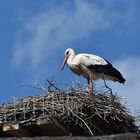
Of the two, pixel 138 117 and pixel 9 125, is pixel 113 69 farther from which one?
pixel 9 125

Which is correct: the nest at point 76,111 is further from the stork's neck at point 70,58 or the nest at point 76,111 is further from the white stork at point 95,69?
the stork's neck at point 70,58

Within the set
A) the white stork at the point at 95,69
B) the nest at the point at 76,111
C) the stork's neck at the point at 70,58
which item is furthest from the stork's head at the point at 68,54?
the nest at the point at 76,111

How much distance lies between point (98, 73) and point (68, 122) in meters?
3.82

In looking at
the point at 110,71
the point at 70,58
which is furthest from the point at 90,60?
the point at 70,58

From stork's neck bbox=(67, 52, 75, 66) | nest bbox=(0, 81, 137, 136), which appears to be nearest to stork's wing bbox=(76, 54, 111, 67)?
stork's neck bbox=(67, 52, 75, 66)

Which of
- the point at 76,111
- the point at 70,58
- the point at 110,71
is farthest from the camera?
the point at 70,58

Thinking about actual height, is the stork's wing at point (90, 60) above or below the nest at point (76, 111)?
above

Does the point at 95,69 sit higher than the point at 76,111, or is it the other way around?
the point at 95,69

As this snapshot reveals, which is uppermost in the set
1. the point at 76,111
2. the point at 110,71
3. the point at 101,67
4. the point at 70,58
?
the point at 70,58

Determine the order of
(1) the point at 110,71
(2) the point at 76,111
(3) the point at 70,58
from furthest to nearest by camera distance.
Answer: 1. (3) the point at 70,58
2. (1) the point at 110,71
3. (2) the point at 76,111

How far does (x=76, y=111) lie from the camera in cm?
693

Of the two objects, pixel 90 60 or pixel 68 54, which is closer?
pixel 90 60

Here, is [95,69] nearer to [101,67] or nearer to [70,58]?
[101,67]

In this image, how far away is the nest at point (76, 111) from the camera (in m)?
6.87
